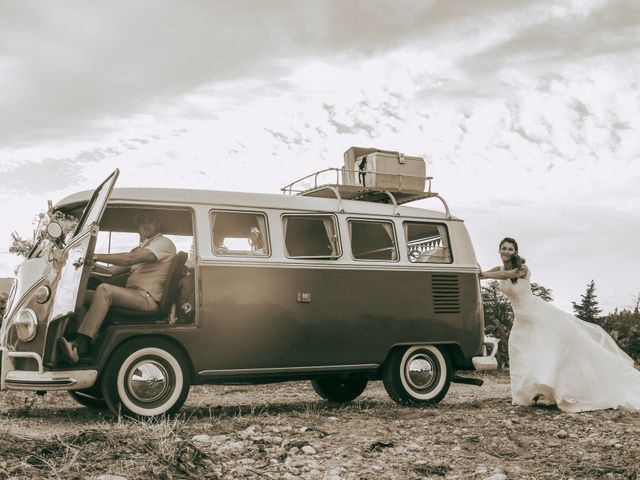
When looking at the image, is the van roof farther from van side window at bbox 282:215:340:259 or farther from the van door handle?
the van door handle

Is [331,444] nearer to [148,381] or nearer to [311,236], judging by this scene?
[148,381]

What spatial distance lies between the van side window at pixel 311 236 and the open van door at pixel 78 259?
84.1 inches

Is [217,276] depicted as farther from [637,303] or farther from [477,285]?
[637,303]

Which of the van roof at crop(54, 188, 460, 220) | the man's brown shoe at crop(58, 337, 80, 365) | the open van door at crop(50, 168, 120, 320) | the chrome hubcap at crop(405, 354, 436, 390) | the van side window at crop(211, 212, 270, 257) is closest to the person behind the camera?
the open van door at crop(50, 168, 120, 320)

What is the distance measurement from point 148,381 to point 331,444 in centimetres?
225

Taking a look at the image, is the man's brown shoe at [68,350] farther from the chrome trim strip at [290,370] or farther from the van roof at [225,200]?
the van roof at [225,200]

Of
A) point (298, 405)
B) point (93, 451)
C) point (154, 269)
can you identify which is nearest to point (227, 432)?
point (93, 451)

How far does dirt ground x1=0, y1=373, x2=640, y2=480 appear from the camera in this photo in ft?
16.8

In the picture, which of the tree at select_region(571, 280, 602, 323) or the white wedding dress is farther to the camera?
the tree at select_region(571, 280, 602, 323)

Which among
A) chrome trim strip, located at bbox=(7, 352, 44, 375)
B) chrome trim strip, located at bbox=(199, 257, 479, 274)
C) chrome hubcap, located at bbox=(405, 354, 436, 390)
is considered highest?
chrome trim strip, located at bbox=(199, 257, 479, 274)

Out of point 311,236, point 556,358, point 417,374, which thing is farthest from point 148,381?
point 556,358

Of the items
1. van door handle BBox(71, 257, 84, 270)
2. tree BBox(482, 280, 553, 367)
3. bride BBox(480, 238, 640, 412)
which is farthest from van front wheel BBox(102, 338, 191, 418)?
tree BBox(482, 280, 553, 367)

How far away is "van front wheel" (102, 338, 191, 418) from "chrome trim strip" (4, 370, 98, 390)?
0.61 feet

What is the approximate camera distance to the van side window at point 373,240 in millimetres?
9148
